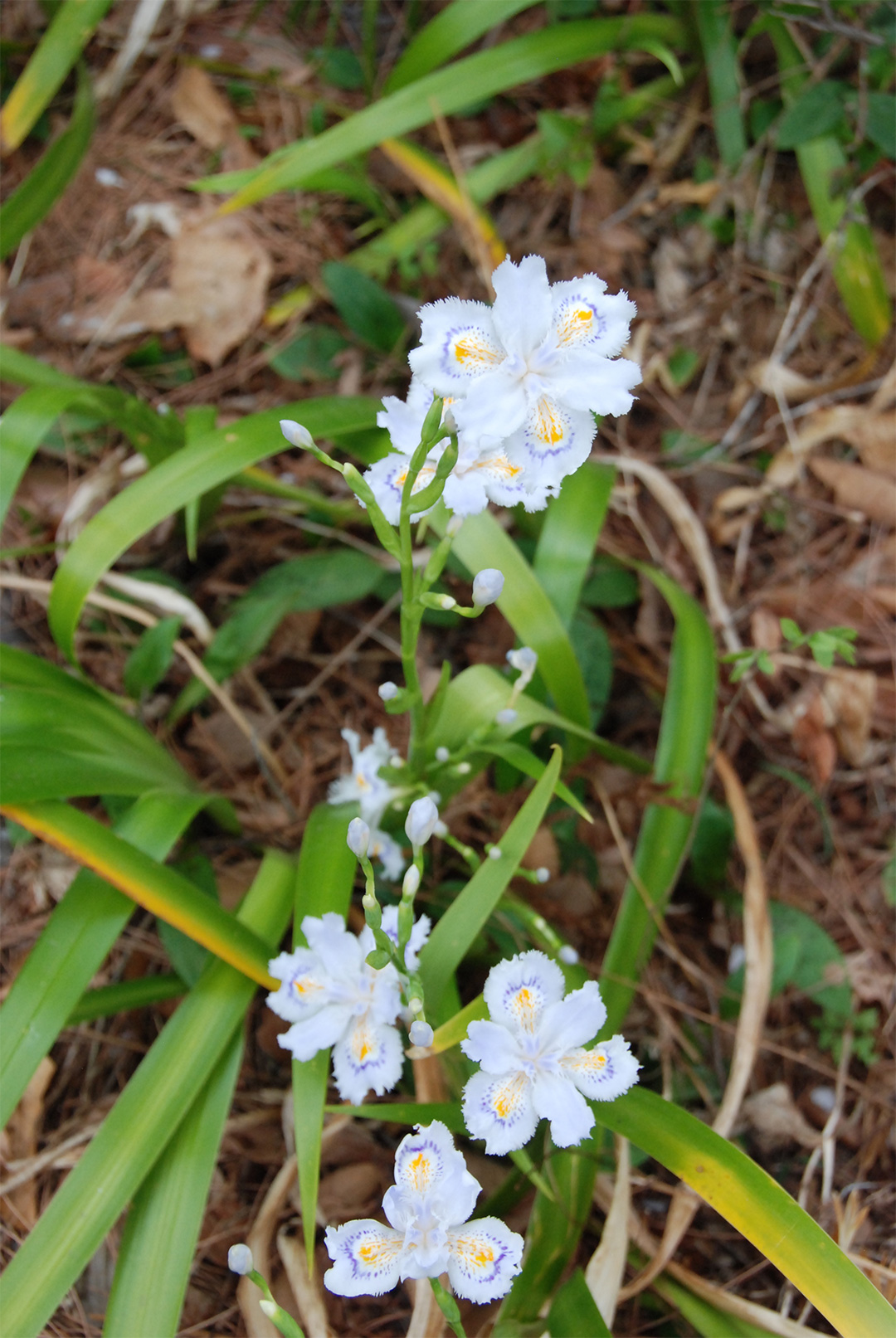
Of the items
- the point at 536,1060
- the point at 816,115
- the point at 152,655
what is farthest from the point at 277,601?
the point at 816,115

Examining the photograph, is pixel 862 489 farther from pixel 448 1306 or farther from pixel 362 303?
pixel 448 1306

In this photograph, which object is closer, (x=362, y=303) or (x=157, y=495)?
(x=157, y=495)

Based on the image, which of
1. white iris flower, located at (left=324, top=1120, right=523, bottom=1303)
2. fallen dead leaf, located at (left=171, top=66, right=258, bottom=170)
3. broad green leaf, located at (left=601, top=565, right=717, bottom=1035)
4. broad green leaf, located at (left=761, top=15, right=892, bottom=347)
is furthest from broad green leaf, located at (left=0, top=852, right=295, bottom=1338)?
fallen dead leaf, located at (left=171, top=66, right=258, bottom=170)

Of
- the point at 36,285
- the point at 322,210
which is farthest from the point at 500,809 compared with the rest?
the point at 36,285

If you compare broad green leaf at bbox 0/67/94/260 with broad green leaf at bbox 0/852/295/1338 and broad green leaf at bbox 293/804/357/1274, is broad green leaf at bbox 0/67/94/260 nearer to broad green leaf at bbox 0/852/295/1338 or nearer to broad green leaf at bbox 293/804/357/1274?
broad green leaf at bbox 293/804/357/1274

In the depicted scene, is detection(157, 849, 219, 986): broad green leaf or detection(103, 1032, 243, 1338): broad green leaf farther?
detection(157, 849, 219, 986): broad green leaf

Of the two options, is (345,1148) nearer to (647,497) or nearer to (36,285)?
(647,497)
